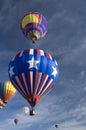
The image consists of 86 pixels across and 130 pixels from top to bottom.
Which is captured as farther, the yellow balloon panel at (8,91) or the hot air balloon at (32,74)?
the yellow balloon panel at (8,91)

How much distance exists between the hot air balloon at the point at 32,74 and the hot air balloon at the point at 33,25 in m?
10.8

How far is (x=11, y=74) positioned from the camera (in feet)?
164

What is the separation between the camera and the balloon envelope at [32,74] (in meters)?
48.4

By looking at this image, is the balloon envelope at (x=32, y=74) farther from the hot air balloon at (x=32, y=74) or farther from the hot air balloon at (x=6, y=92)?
the hot air balloon at (x=6, y=92)

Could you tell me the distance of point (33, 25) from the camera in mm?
59688

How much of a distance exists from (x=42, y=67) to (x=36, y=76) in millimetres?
1546

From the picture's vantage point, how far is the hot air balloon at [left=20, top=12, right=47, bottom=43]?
59625 mm

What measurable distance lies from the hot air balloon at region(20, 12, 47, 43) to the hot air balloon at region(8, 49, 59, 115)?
10.8 m

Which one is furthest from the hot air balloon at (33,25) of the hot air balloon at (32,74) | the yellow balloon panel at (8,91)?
the yellow balloon panel at (8,91)

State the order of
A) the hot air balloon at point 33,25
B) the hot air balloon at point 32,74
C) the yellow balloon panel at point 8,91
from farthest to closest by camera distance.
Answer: the yellow balloon panel at point 8,91
the hot air balloon at point 33,25
the hot air balloon at point 32,74

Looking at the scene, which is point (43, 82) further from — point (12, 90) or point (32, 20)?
point (12, 90)

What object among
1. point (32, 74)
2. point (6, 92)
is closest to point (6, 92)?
point (6, 92)

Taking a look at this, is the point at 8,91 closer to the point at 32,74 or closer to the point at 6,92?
the point at 6,92

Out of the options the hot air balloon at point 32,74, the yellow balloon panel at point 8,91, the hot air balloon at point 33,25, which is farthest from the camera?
the yellow balloon panel at point 8,91
